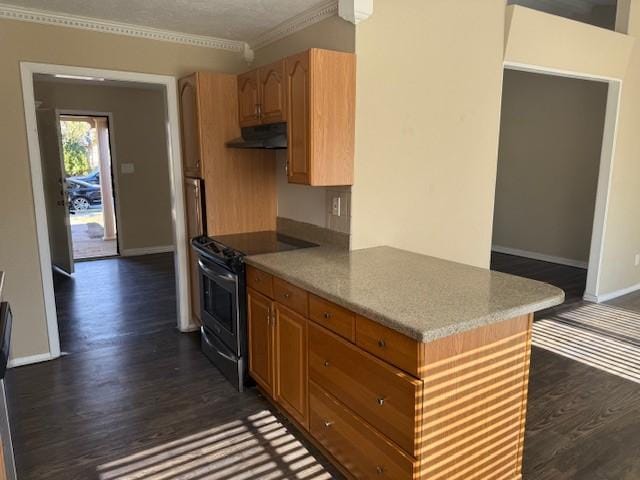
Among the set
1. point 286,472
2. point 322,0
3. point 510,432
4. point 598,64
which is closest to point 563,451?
point 510,432

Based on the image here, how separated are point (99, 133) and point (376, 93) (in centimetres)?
607

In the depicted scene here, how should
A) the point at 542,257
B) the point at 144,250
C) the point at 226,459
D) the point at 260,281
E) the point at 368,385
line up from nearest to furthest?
the point at 368,385 < the point at 226,459 < the point at 260,281 < the point at 542,257 < the point at 144,250

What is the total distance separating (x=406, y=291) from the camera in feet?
6.61

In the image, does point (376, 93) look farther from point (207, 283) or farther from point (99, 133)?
point (99, 133)

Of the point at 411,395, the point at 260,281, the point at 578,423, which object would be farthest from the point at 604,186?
the point at 411,395

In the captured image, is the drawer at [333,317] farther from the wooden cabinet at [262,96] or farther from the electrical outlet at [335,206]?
the wooden cabinet at [262,96]

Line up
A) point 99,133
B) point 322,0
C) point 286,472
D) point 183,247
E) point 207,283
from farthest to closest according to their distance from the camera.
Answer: point 99,133 → point 183,247 → point 207,283 → point 322,0 → point 286,472

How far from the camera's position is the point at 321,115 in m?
2.60

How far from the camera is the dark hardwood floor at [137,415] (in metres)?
2.28

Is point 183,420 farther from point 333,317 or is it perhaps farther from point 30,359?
point 30,359

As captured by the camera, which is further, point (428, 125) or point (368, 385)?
point (428, 125)

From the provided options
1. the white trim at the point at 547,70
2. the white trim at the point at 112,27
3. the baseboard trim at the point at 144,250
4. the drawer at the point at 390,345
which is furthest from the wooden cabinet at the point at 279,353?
the baseboard trim at the point at 144,250

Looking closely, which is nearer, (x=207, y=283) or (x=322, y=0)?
(x=322, y=0)

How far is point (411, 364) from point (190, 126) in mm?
2632
